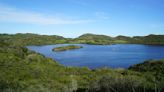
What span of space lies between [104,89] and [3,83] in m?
4.19

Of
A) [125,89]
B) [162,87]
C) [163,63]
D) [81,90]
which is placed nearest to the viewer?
[162,87]

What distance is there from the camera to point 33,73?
59.2ft

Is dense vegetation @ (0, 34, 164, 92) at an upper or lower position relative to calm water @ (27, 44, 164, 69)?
upper

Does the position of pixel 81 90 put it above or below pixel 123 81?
below

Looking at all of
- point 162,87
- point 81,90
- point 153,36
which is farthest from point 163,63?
point 153,36

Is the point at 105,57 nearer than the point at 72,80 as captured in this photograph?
No

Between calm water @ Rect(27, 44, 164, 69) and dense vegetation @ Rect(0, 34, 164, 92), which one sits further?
calm water @ Rect(27, 44, 164, 69)

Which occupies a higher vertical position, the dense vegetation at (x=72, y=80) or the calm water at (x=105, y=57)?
the dense vegetation at (x=72, y=80)

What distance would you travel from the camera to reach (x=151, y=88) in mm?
9234

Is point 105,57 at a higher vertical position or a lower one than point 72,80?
lower

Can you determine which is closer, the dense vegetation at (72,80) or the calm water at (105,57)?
the dense vegetation at (72,80)

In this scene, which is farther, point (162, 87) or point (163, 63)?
point (163, 63)

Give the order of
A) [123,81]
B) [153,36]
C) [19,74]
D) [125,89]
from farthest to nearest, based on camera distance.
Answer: [153,36], [19,74], [123,81], [125,89]

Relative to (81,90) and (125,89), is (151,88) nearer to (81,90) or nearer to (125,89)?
(125,89)
